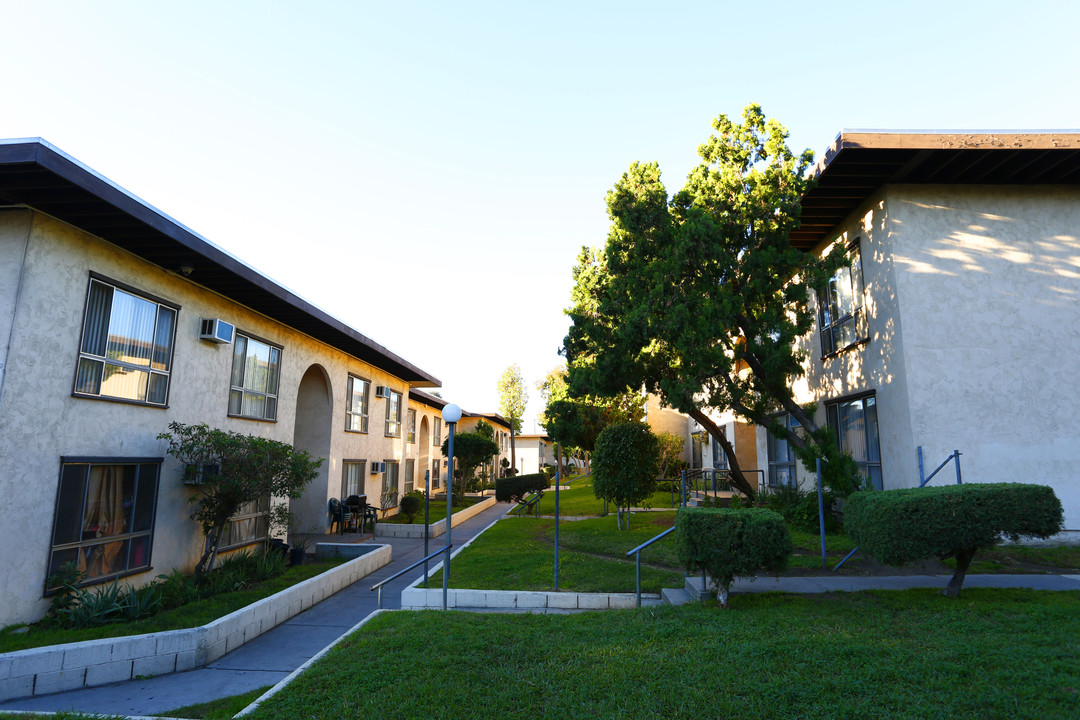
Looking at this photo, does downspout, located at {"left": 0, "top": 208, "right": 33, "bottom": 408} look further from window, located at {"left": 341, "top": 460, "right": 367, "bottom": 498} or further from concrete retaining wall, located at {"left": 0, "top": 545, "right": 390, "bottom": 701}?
window, located at {"left": 341, "top": 460, "right": 367, "bottom": 498}

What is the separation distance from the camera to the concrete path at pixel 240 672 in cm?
547

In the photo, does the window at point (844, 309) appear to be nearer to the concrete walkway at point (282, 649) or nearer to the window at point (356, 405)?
the concrete walkway at point (282, 649)

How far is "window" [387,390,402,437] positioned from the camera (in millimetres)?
20844

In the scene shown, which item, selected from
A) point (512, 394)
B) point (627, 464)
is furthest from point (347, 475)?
point (512, 394)

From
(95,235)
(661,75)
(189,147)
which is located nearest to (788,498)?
(661,75)

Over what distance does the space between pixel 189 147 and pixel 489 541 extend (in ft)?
37.3

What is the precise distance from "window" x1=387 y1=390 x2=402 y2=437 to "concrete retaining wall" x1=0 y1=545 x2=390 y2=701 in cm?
1294

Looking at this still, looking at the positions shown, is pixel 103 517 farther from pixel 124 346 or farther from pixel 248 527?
pixel 248 527

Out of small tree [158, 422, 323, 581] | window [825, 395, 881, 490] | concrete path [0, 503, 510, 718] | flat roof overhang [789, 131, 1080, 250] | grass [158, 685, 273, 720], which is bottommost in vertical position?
concrete path [0, 503, 510, 718]

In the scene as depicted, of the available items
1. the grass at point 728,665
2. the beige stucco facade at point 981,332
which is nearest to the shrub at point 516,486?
the beige stucco facade at point 981,332

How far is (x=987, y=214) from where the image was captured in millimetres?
11078

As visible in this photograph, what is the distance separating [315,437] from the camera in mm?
15859

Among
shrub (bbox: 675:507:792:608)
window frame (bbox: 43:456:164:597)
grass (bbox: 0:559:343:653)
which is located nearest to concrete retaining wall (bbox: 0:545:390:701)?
grass (bbox: 0:559:343:653)

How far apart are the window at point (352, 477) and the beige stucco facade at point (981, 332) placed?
1389 cm
